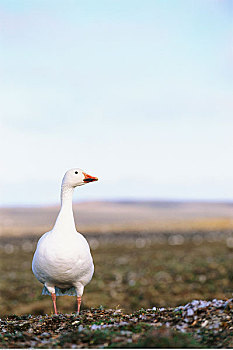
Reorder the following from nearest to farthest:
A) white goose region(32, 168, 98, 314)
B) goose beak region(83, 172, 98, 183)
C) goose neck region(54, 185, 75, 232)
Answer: white goose region(32, 168, 98, 314) < goose neck region(54, 185, 75, 232) < goose beak region(83, 172, 98, 183)

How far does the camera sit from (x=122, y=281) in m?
30.0

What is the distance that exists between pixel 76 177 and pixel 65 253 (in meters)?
2.01

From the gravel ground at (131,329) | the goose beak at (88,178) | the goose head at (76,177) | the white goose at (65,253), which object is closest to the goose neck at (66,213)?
the white goose at (65,253)

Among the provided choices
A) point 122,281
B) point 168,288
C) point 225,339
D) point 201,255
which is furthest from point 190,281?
point 225,339

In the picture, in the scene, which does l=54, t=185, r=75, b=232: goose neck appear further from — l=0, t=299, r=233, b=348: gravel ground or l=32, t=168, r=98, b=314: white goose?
l=0, t=299, r=233, b=348: gravel ground

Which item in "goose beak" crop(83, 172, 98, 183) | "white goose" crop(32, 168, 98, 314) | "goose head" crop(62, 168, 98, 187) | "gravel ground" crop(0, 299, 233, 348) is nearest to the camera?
"gravel ground" crop(0, 299, 233, 348)

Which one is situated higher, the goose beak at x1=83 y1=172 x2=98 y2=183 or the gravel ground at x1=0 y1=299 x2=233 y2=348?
the goose beak at x1=83 y1=172 x2=98 y2=183

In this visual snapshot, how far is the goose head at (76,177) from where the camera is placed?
1155cm

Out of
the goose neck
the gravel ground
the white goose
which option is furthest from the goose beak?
the gravel ground

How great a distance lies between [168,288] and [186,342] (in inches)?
810

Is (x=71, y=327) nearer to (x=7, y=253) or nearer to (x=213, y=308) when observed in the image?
(x=213, y=308)

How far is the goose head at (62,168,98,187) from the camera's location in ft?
37.9

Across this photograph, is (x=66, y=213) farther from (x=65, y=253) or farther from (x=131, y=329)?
(x=131, y=329)

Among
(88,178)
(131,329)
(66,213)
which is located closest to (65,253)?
(66,213)
